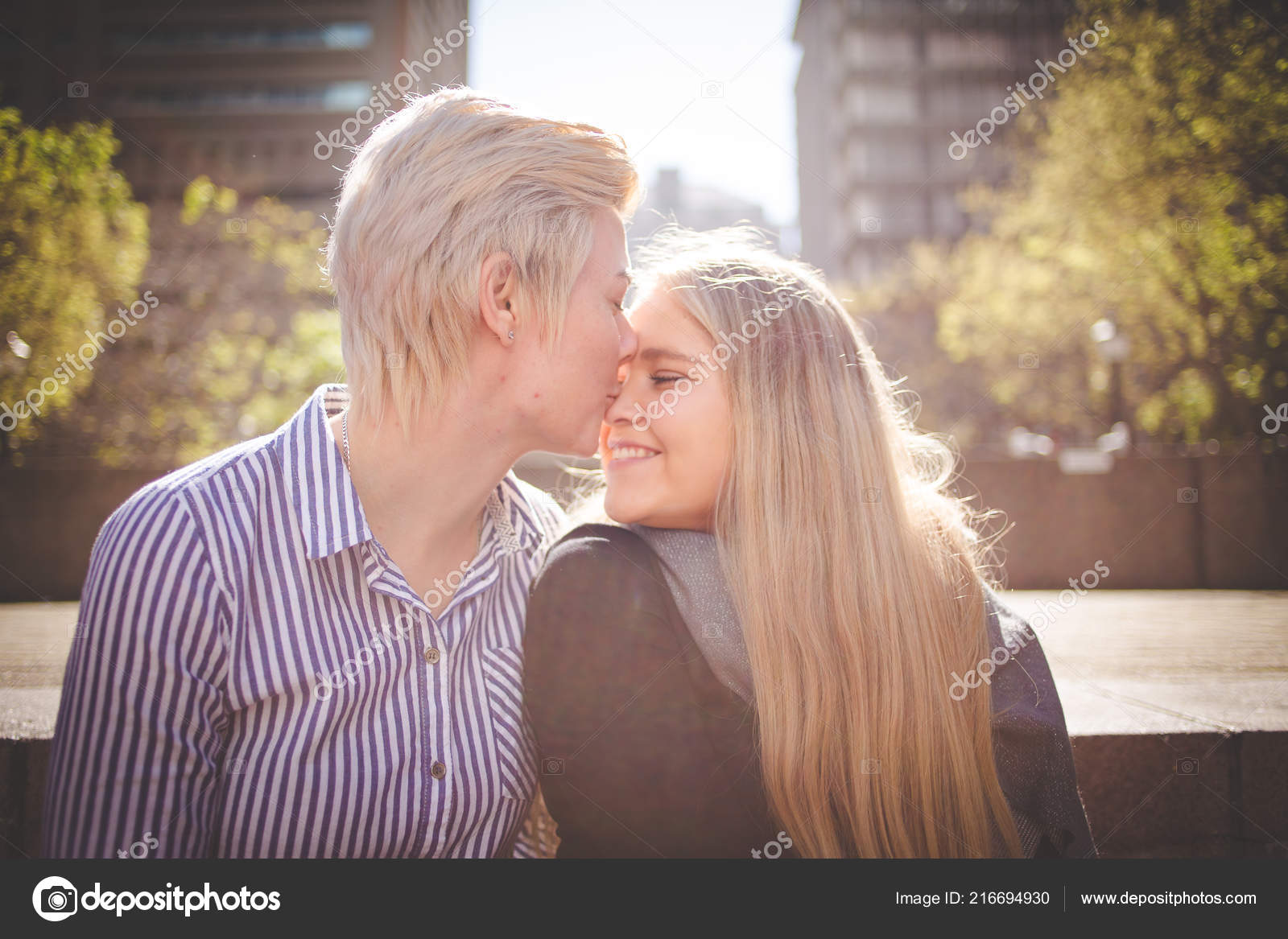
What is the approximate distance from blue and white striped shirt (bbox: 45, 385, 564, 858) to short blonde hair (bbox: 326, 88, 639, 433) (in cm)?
24

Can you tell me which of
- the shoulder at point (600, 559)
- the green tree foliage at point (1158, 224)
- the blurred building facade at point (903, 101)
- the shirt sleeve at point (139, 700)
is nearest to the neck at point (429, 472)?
the shoulder at point (600, 559)

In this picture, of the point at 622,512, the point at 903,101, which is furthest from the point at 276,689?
the point at 903,101

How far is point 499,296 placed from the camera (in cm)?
192

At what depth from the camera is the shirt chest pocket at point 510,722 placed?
179 centimetres

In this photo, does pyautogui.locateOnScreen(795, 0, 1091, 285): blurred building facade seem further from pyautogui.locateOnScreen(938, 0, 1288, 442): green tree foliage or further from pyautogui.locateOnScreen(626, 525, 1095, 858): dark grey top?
pyautogui.locateOnScreen(626, 525, 1095, 858): dark grey top

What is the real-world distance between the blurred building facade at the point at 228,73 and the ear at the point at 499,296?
3.04ft

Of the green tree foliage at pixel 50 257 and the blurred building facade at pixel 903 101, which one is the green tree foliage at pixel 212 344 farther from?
the blurred building facade at pixel 903 101

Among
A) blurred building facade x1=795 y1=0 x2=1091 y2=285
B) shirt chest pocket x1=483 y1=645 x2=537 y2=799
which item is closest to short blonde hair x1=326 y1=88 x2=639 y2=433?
shirt chest pocket x1=483 y1=645 x2=537 y2=799

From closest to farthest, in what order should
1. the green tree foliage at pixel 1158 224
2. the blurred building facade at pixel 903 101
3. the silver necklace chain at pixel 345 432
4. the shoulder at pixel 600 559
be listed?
1. the shoulder at pixel 600 559
2. the silver necklace chain at pixel 345 432
3. the green tree foliage at pixel 1158 224
4. the blurred building facade at pixel 903 101

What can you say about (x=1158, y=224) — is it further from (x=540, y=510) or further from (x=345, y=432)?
(x=345, y=432)

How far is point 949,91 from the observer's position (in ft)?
198

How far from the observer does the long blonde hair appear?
1.73 metres

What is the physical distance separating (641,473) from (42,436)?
40.5 feet

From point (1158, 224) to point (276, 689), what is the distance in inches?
430
